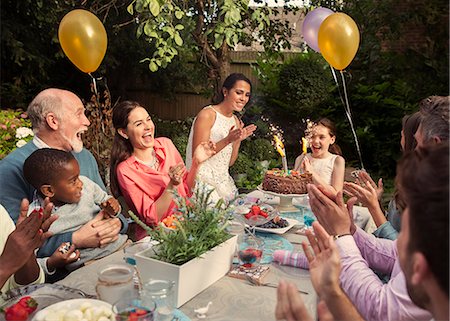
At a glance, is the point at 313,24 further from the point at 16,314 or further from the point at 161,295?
the point at 16,314

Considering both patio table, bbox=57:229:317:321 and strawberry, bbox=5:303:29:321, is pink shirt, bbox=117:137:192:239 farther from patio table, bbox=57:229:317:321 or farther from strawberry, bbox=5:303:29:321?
strawberry, bbox=5:303:29:321

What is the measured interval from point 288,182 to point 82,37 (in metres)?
2.69

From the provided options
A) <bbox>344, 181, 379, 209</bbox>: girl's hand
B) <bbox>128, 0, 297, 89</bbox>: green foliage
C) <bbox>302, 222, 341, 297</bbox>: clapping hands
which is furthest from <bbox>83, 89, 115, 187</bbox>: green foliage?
<bbox>302, 222, 341, 297</bbox>: clapping hands

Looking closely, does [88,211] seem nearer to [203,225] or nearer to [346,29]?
[203,225]

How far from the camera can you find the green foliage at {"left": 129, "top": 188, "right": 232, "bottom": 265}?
1.66 metres

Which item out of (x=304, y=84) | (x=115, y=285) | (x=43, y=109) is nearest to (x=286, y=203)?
(x=43, y=109)

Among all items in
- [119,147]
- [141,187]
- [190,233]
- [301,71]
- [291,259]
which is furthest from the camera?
[301,71]

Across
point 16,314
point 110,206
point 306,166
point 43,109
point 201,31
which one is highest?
point 201,31

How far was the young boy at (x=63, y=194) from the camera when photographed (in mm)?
2215

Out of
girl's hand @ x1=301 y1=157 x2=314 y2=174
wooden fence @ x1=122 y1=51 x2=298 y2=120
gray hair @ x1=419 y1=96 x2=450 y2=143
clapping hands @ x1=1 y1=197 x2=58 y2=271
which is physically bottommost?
clapping hands @ x1=1 y1=197 x2=58 y2=271

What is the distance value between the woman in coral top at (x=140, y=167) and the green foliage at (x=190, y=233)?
0.89 meters

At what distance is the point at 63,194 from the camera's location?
225 cm

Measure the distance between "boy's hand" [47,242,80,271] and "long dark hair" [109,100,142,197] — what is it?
861mm

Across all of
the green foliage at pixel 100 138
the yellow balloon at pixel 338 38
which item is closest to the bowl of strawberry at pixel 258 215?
the yellow balloon at pixel 338 38
